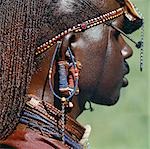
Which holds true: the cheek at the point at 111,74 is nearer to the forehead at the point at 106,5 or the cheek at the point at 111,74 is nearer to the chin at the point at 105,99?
the chin at the point at 105,99

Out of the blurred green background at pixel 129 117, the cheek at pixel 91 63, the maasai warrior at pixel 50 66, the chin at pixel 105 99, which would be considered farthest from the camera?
the blurred green background at pixel 129 117

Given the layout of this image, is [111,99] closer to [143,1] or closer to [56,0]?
[56,0]

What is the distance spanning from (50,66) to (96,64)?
25 cm

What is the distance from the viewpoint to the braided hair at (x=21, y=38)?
427 centimetres

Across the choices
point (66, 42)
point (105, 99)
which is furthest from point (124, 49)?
point (66, 42)

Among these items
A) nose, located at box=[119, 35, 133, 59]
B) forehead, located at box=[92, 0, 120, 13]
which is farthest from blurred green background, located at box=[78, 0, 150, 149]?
forehead, located at box=[92, 0, 120, 13]

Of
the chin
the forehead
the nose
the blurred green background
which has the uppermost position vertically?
the forehead

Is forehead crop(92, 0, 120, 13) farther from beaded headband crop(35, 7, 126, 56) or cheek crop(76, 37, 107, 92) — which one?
cheek crop(76, 37, 107, 92)

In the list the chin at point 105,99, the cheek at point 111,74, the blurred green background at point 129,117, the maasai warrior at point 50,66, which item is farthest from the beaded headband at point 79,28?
the blurred green background at point 129,117

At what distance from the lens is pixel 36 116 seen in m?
4.27

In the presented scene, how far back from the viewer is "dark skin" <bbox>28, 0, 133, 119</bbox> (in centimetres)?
435

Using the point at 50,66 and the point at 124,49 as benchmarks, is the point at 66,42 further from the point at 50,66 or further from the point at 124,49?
the point at 124,49

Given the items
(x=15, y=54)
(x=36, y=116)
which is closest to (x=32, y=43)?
(x=15, y=54)

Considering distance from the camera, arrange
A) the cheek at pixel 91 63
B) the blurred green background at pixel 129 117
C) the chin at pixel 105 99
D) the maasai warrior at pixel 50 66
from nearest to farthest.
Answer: the maasai warrior at pixel 50 66 < the cheek at pixel 91 63 < the chin at pixel 105 99 < the blurred green background at pixel 129 117
